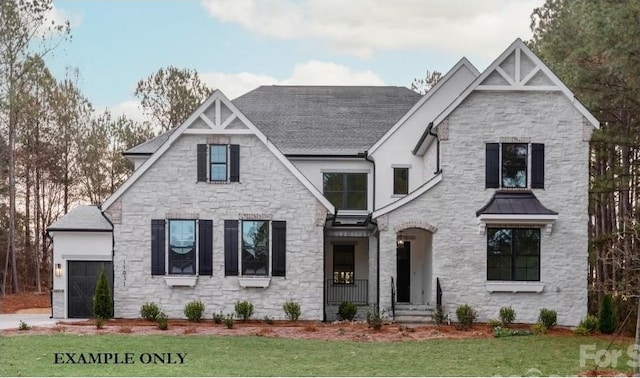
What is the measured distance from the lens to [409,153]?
2589 cm

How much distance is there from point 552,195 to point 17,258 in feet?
103

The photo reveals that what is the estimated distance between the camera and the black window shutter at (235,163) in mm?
22625

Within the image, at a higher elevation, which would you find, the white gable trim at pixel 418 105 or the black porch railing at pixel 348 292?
the white gable trim at pixel 418 105

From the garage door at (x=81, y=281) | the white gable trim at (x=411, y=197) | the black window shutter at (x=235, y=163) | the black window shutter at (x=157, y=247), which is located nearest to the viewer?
the white gable trim at (x=411, y=197)

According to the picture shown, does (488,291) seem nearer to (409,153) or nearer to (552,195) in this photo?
(552,195)

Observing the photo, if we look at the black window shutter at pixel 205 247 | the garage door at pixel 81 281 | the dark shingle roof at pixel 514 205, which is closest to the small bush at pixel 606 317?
the dark shingle roof at pixel 514 205

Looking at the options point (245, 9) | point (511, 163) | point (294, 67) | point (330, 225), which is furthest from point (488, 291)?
point (294, 67)

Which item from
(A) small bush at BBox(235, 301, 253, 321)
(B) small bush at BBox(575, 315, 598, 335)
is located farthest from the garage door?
(B) small bush at BBox(575, 315, 598, 335)

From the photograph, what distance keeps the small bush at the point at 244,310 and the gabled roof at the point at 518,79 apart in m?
7.82

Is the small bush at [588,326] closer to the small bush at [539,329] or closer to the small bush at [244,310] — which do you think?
the small bush at [539,329]

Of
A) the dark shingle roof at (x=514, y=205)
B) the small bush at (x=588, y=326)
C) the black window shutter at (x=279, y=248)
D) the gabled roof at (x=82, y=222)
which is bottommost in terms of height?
the small bush at (x=588, y=326)

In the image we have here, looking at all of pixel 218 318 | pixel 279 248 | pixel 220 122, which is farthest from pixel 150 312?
pixel 220 122

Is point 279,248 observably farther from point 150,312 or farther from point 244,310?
point 150,312

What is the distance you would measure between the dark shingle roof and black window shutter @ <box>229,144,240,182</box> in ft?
24.1
